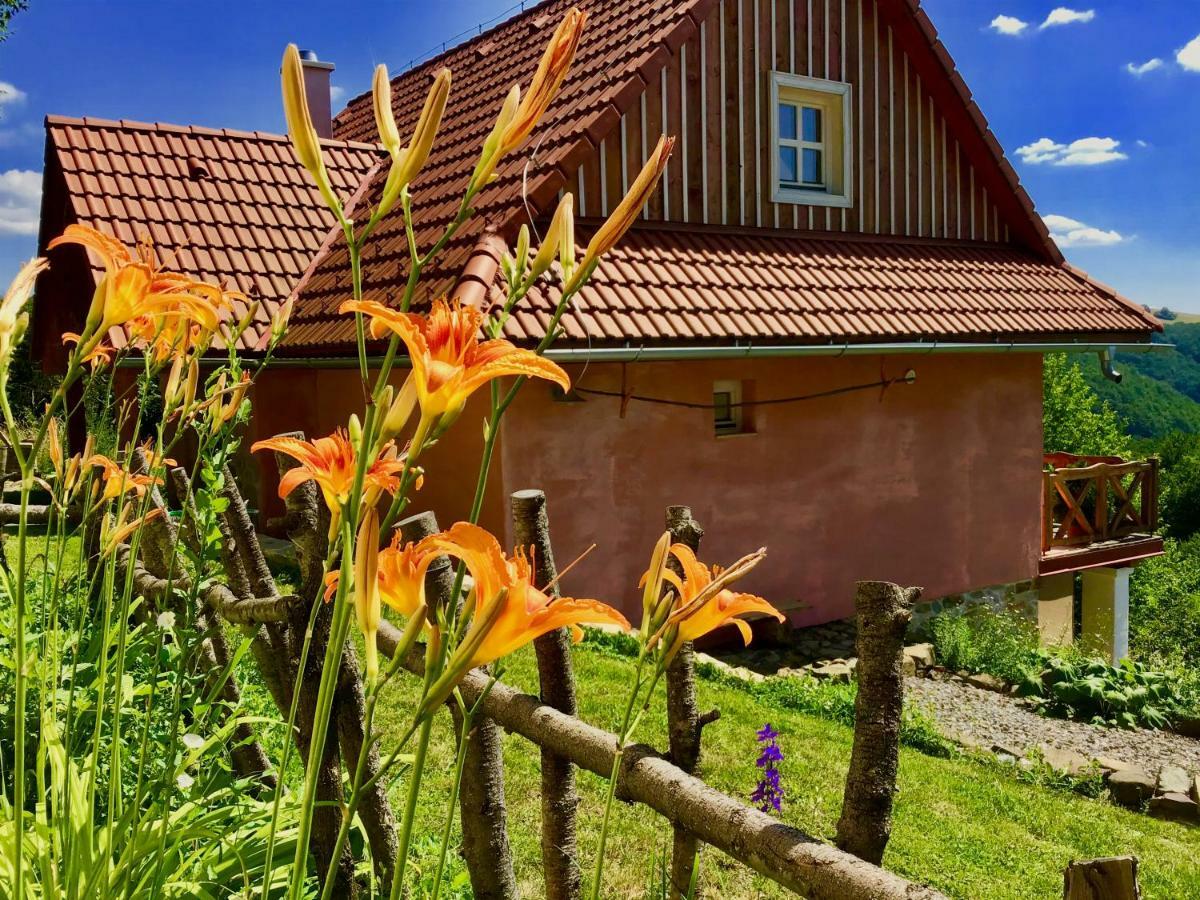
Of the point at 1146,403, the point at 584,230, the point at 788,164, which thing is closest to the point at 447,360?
the point at 584,230

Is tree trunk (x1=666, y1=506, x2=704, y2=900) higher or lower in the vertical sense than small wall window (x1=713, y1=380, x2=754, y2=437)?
lower

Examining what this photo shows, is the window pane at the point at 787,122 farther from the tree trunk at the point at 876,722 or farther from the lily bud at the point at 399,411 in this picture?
the lily bud at the point at 399,411

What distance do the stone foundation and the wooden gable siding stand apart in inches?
145

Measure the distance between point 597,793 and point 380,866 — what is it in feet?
6.99

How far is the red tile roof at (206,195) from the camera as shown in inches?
320

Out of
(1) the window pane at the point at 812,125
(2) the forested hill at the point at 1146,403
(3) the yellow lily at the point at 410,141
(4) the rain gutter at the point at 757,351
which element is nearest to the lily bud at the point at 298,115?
(3) the yellow lily at the point at 410,141

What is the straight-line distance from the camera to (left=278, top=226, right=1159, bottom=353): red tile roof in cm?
694

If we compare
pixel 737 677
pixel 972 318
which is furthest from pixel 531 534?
pixel 972 318

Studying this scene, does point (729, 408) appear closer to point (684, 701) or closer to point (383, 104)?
point (684, 701)

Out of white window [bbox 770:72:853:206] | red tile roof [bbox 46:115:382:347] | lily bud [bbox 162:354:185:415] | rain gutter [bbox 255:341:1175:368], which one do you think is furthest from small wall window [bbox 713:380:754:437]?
lily bud [bbox 162:354:185:415]

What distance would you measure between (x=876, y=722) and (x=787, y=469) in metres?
6.88

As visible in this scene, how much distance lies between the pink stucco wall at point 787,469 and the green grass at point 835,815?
1630 millimetres

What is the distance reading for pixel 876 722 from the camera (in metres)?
1.58

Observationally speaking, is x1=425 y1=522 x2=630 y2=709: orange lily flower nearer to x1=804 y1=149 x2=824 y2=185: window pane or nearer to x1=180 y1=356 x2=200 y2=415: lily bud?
x1=180 y1=356 x2=200 y2=415: lily bud
